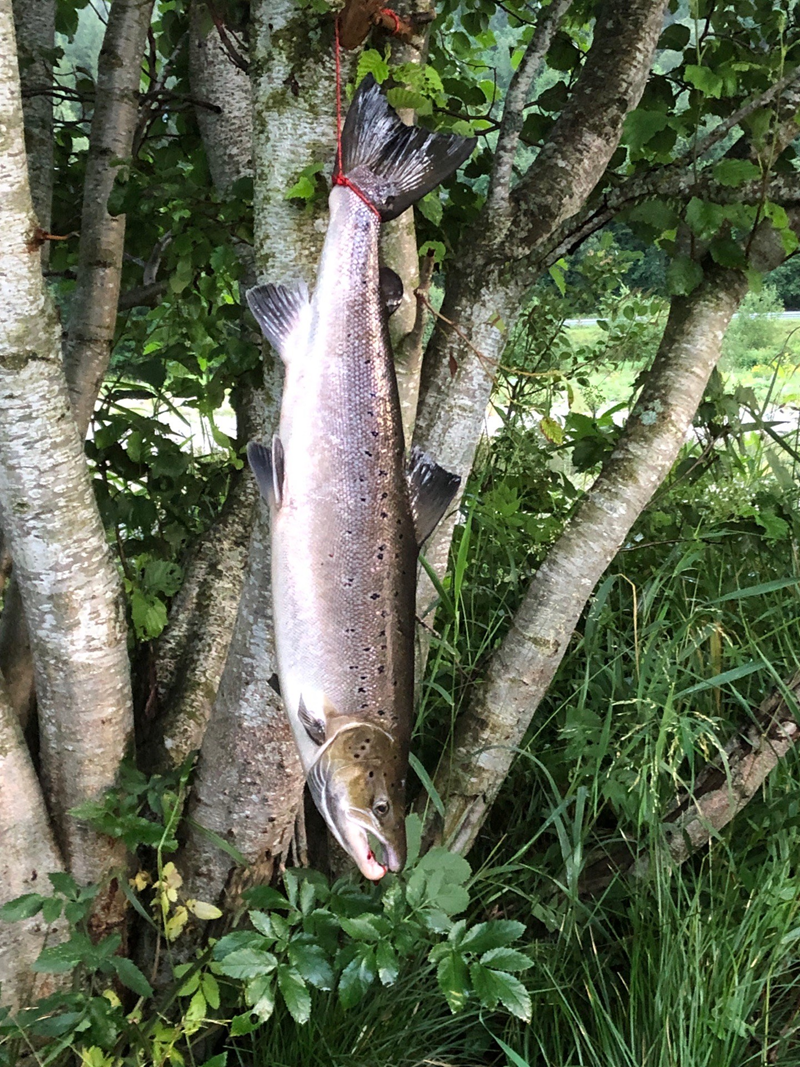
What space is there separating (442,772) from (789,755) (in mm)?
949

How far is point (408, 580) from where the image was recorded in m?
1.27

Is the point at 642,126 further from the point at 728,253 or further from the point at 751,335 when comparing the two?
the point at 751,335

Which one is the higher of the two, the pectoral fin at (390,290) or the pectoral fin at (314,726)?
the pectoral fin at (390,290)

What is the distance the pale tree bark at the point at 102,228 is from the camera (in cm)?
218

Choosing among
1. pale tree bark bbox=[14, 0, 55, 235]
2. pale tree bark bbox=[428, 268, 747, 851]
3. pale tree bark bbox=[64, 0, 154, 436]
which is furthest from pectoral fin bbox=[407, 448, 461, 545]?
pale tree bark bbox=[14, 0, 55, 235]

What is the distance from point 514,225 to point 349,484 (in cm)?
104

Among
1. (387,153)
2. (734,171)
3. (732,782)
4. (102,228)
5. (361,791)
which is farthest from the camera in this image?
(102,228)

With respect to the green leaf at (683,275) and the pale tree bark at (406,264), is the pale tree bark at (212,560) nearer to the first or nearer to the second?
the pale tree bark at (406,264)

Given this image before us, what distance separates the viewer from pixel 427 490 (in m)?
1.25

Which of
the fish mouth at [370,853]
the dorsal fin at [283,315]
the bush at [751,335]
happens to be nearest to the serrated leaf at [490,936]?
the fish mouth at [370,853]

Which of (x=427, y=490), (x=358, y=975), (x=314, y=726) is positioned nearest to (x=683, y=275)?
(x=427, y=490)

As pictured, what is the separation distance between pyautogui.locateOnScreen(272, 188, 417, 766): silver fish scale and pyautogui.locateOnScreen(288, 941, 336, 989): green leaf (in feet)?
1.80

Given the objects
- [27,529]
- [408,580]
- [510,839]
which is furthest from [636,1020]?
[27,529]

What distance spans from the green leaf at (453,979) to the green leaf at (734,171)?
1.65m
